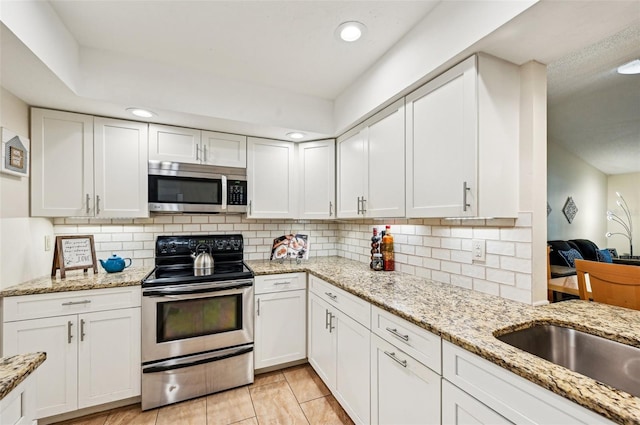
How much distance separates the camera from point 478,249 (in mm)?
1664

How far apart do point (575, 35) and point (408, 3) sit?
2.52 ft

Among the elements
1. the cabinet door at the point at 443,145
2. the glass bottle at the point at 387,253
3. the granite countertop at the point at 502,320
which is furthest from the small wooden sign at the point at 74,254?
the cabinet door at the point at 443,145

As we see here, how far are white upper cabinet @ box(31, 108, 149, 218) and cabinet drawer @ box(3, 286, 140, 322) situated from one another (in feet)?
2.00

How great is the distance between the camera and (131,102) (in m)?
1.96

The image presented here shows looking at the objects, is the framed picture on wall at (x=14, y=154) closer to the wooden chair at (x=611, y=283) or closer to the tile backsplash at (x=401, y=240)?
the tile backsplash at (x=401, y=240)

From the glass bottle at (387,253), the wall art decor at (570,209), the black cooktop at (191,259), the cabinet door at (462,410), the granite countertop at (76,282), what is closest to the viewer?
the cabinet door at (462,410)

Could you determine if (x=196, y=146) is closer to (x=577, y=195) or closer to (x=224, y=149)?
(x=224, y=149)

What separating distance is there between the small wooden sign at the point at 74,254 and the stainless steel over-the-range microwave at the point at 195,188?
519 mm

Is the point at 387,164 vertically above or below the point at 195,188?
above

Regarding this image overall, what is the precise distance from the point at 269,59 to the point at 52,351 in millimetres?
2401

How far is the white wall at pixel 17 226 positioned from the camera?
5.63 ft

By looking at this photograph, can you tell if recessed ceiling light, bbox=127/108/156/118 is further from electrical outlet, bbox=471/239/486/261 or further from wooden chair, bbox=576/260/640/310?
wooden chair, bbox=576/260/640/310

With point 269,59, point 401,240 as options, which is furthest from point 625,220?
point 269,59

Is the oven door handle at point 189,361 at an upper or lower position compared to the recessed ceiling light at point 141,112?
lower
